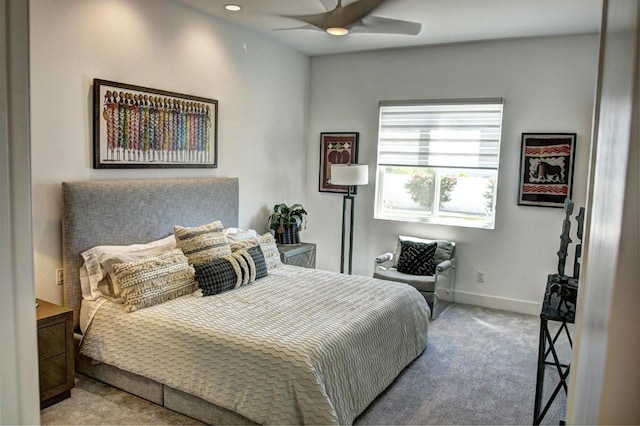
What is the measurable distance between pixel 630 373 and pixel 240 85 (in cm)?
489

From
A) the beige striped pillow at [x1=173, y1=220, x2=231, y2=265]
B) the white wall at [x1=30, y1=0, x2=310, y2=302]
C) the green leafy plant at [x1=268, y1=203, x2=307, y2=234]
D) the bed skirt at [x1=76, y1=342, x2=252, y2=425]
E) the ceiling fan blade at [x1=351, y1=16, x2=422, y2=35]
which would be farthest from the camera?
the green leafy plant at [x1=268, y1=203, x2=307, y2=234]

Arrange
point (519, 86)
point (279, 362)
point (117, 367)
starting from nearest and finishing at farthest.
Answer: point (279, 362) → point (117, 367) → point (519, 86)

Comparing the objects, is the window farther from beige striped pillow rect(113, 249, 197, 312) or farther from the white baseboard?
beige striped pillow rect(113, 249, 197, 312)

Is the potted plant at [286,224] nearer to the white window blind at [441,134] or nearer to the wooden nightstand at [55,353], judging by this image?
the white window blind at [441,134]

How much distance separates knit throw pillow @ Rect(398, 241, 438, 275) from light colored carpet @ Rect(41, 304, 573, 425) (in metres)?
0.85

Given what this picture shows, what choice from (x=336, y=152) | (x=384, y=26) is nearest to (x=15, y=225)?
(x=384, y=26)

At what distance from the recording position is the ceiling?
3814mm

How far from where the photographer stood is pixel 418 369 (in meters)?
3.52

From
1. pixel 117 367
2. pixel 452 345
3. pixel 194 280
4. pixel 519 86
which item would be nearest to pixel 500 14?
pixel 519 86

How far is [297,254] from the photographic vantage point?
5016mm

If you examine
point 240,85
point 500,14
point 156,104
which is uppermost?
point 500,14

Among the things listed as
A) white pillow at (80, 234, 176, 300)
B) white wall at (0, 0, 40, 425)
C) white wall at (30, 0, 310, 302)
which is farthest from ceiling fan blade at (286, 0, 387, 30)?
white wall at (0, 0, 40, 425)

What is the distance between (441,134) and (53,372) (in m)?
4.28

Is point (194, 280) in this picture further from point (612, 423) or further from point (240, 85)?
point (612, 423)
